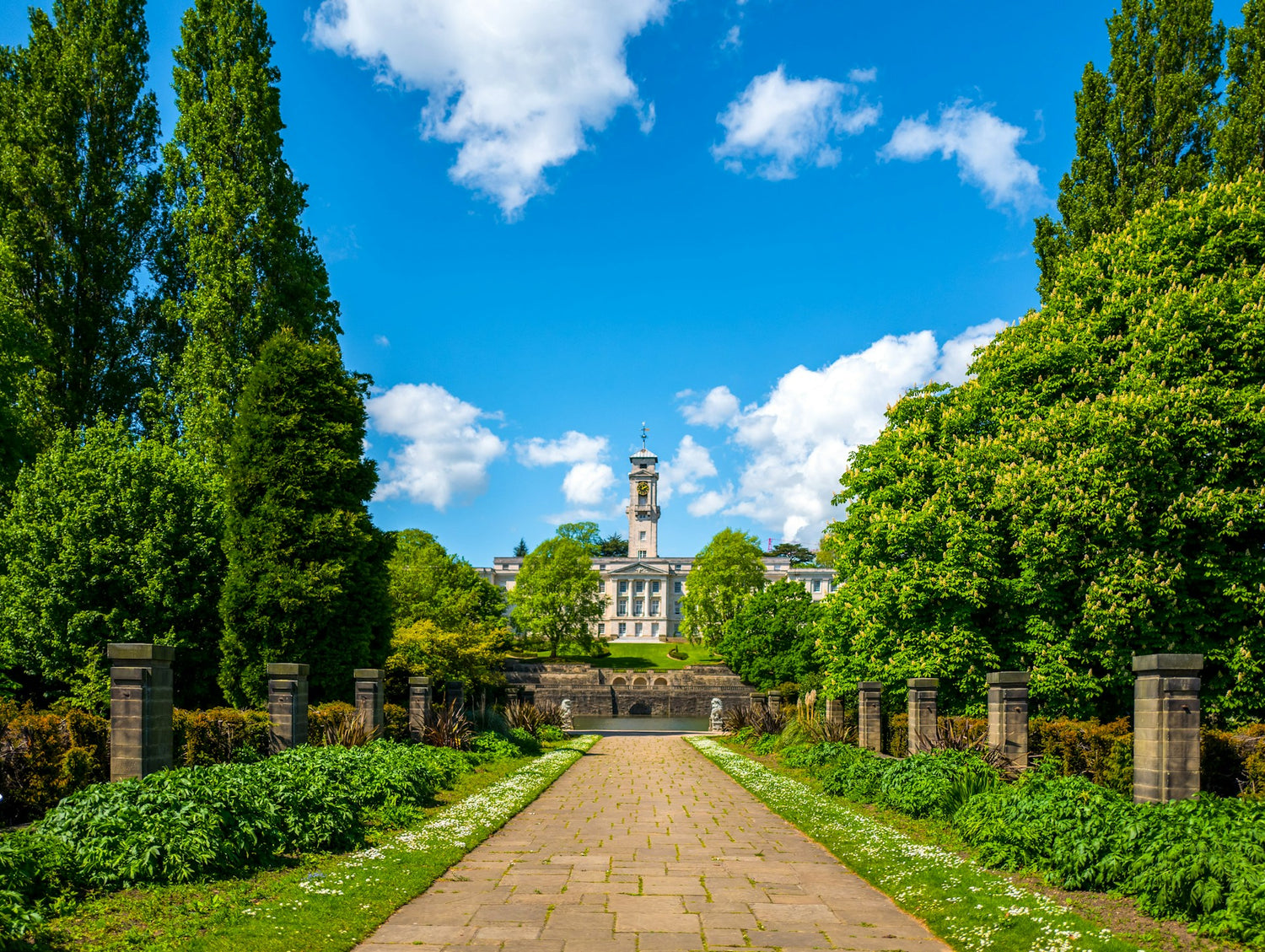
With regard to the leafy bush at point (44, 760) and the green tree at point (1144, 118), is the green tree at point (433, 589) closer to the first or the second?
the leafy bush at point (44, 760)

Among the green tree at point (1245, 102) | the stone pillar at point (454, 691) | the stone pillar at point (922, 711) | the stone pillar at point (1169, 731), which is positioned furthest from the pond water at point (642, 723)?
the stone pillar at point (1169, 731)

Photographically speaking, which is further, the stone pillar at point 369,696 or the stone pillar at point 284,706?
the stone pillar at point 369,696

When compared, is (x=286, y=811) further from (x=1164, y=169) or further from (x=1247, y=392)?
(x=1164, y=169)

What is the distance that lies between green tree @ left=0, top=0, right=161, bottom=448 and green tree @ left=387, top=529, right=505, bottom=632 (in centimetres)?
946

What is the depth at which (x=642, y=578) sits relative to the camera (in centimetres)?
10375

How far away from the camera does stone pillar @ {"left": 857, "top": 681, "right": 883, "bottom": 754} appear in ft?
54.4

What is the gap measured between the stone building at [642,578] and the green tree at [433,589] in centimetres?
4777

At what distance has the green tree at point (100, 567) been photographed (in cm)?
1536

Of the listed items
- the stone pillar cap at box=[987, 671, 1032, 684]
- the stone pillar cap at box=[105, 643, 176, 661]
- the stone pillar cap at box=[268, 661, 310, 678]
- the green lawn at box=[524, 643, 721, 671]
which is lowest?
the green lawn at box=[524, 643, 721, 671]

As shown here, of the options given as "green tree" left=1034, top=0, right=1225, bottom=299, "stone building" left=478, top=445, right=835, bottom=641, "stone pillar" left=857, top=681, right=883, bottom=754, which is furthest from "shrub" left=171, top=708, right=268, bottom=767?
"stone building" left=478, top=445, right=835, bottom=641

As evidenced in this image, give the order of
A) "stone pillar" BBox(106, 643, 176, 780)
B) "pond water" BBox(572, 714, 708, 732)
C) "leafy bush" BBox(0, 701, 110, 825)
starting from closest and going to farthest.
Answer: "stone pillar" BBox(106, 643, 176, 780) < "leafy bush" BBox(0, 701, 110, 825) < "pond water" BBox(572, 714, 708, 732)

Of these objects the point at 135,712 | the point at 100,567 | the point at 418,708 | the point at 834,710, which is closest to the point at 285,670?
the point at 135,712

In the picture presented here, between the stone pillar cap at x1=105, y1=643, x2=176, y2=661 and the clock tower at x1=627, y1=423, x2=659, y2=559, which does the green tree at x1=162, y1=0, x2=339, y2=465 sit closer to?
the stone pillar cap at x1=105, y1=643, x2=176, y2=661

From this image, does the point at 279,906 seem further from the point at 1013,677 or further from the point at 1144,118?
the point at 1144,118
